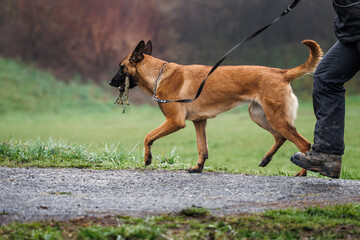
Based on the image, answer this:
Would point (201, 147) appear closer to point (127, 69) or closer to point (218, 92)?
point (218, 92)

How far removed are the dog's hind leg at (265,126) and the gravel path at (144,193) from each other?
708mm

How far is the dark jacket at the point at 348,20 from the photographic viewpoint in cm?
361

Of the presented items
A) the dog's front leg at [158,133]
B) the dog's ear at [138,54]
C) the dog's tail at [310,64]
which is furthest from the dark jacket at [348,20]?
the dog's ear at [138,54]

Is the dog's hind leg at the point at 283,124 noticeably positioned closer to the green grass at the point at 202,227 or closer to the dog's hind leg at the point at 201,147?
the dog's hind leg at the point at 201,147

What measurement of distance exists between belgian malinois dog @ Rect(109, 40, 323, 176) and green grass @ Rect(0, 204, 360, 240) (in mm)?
2062

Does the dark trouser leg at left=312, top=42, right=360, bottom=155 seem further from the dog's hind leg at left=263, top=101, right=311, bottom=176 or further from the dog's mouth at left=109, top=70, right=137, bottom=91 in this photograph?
the dog's mouth at left=109, top=70, right=137, bottom=91

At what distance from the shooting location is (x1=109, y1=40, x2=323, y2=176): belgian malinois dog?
4.96 metres

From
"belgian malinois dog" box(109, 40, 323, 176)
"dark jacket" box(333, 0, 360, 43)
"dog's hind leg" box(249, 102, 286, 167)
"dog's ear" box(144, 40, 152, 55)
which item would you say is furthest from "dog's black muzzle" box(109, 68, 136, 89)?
"dark jacket" box(333, 0, 360, 43)

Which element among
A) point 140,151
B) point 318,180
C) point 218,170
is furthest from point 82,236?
point 140,151

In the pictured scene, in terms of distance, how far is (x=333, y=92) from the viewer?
3889 mm

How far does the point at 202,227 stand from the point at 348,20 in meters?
2.25

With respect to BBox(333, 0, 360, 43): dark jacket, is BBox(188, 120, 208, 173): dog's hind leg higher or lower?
lower

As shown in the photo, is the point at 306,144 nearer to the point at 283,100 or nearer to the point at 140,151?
the point at 283,100

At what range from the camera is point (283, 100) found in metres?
4.95
